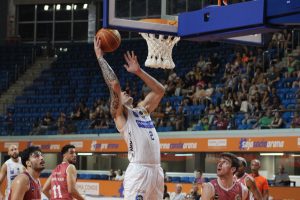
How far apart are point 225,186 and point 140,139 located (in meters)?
0.98

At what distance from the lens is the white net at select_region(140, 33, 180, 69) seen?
361 inches

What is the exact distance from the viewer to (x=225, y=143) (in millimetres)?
18688

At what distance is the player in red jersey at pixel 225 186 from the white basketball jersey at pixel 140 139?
0.67 meters

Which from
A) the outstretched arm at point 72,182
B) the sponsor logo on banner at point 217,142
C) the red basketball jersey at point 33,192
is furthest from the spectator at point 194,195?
the red basketball jersey at point 33,192

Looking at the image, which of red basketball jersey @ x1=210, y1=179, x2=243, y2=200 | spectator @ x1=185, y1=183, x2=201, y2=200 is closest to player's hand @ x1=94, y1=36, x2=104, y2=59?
red basketball jersey @ x1=210, y1=179, x2=243, y2=200

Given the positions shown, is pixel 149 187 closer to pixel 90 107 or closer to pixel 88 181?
pixel 88 181

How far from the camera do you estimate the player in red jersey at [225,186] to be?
6.95 m

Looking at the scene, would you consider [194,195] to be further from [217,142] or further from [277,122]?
[217,142]

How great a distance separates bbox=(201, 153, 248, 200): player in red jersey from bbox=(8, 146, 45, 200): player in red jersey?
162 centimetres

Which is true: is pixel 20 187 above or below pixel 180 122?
above

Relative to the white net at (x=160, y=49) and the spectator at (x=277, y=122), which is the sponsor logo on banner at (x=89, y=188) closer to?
the spectator at (x=277, y=122)

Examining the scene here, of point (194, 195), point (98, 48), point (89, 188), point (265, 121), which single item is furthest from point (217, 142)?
point (98, 48)

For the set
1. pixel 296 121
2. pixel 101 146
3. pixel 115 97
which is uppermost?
pixel 115 97

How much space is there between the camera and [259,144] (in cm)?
1789
